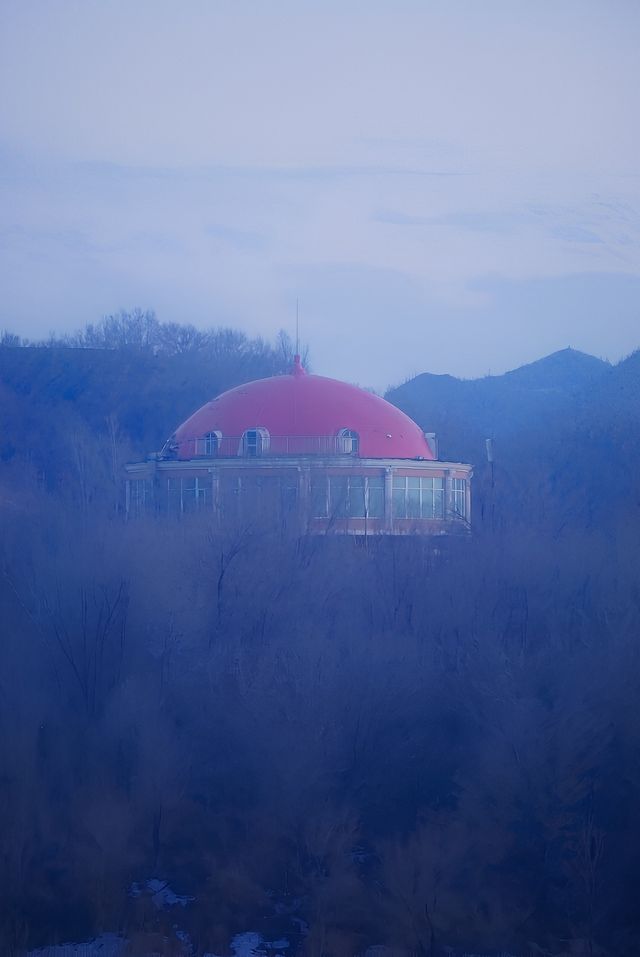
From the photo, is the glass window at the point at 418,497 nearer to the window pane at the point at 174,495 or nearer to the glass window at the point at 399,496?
the glass window at the point at 399,496

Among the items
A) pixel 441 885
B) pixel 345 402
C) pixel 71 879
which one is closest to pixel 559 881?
pixel 441 885

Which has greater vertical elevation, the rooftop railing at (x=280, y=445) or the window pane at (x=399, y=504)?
the rooftop railing at (x=280, y=445)

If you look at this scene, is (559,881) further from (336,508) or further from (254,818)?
(336,508)

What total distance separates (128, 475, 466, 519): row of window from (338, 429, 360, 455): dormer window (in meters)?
0.79

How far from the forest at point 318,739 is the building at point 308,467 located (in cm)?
135

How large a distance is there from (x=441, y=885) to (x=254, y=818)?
15.3 feet

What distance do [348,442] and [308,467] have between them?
1538 mm

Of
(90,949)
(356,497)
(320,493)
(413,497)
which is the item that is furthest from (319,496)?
(90,949)

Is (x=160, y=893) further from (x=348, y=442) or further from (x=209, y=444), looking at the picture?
(x=209, y=444)

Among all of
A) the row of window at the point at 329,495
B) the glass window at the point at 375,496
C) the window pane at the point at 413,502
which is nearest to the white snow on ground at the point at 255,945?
the row of window at the point at 329,495

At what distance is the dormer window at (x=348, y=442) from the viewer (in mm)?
38875

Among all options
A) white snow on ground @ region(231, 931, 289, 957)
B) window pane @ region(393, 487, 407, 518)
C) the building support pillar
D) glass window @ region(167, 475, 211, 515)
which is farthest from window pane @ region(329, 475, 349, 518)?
white snow on ground @ region(231, 931, 289, 957)

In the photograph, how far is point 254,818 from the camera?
92.5ft

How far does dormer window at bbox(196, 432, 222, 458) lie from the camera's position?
39.6 metres
